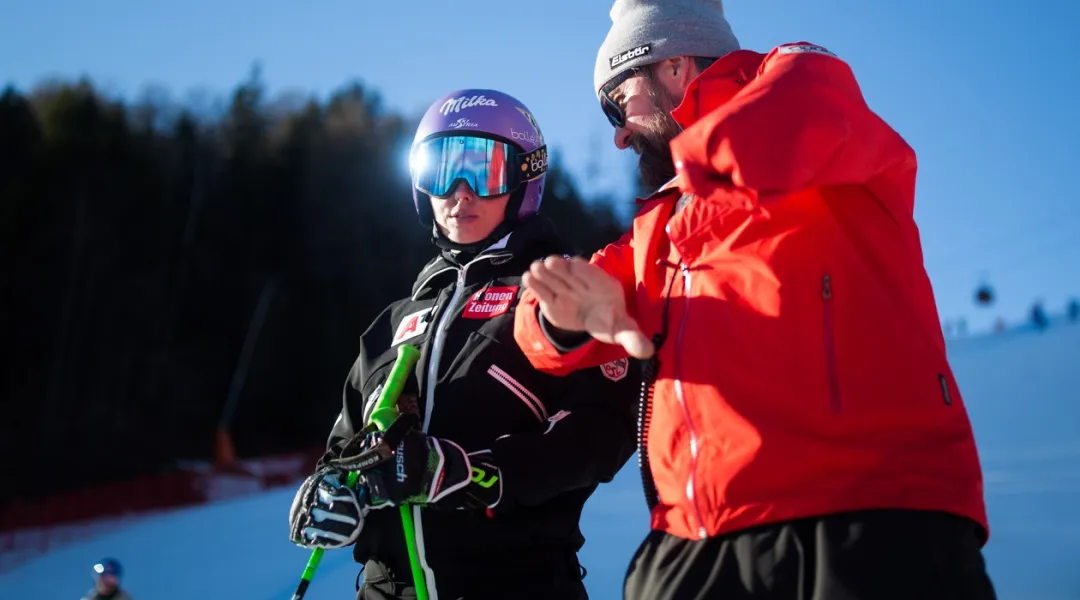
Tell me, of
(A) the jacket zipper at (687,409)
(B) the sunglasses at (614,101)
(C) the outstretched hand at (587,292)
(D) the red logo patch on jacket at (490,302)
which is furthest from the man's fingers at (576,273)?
(D) the red logo patch on jacket at (490,302)

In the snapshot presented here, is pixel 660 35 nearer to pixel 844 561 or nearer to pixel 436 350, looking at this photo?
pixel 436 350

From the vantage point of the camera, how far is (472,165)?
9.25ft

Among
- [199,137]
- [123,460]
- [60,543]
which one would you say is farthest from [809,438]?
[199,137]

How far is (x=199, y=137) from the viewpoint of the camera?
25.5 m

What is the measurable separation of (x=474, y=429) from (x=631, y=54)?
98cm

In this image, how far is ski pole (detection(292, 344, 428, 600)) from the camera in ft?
7.66

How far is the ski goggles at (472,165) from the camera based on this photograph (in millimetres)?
2816

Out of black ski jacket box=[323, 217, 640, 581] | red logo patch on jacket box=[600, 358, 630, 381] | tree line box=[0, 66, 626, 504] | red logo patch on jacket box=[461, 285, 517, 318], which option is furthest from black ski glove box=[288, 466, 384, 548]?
tree line box=[0, 66, 626, 504]

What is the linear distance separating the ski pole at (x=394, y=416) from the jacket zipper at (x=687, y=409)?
862 millimetres

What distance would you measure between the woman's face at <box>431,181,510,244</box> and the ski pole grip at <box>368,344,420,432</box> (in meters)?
0.39

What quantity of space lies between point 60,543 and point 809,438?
13.2 m

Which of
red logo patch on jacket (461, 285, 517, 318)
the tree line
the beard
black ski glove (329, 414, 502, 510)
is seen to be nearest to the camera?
the beard

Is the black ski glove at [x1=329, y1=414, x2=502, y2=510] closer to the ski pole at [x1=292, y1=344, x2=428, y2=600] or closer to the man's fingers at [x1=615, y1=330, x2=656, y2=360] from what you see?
the ski pole at [x1=292, y1=344, x2=428, y2=600]

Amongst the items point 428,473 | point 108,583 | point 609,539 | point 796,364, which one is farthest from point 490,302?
point 609,539
